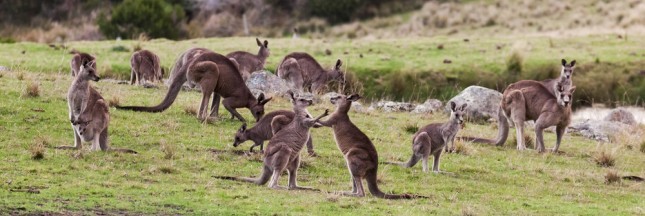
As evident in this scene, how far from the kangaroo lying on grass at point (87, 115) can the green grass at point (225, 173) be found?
266mm

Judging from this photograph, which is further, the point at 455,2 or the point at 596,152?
the point at 455,2

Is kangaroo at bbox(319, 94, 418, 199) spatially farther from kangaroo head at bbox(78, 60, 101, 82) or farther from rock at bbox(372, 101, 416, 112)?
rock at bbox(372, 101, 416, 112)

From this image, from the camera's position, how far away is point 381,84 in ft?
107

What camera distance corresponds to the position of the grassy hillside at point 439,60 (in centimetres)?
3222

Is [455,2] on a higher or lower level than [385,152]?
higher

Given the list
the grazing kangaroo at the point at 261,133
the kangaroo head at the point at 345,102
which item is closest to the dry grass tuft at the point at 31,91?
the grazing kangaroo at the point at 261,133

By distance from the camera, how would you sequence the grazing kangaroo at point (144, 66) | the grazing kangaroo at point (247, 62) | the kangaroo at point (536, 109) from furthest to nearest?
the grazing kangaroo at point (247, 62) → the grazing kangaroo at point (144, 66) → the kangaroo at point (536, 109)

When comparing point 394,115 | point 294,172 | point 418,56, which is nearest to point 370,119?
point 394,115

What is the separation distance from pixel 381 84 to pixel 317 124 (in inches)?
709

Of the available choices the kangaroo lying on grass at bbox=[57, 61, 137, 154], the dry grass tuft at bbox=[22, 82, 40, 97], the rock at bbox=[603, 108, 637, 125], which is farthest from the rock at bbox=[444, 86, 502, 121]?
the kangaroo lying on grass at bbox=[57, 61, 137, 154]

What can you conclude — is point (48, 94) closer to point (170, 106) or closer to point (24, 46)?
point (170, 106)

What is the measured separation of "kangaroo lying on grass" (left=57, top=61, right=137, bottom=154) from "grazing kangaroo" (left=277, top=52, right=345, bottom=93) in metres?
9.53

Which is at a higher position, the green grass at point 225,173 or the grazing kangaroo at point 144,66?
the grazing kangaroo at point 144,66

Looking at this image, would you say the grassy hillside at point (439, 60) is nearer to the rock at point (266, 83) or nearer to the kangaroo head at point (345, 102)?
the rock at point (266, 83)
